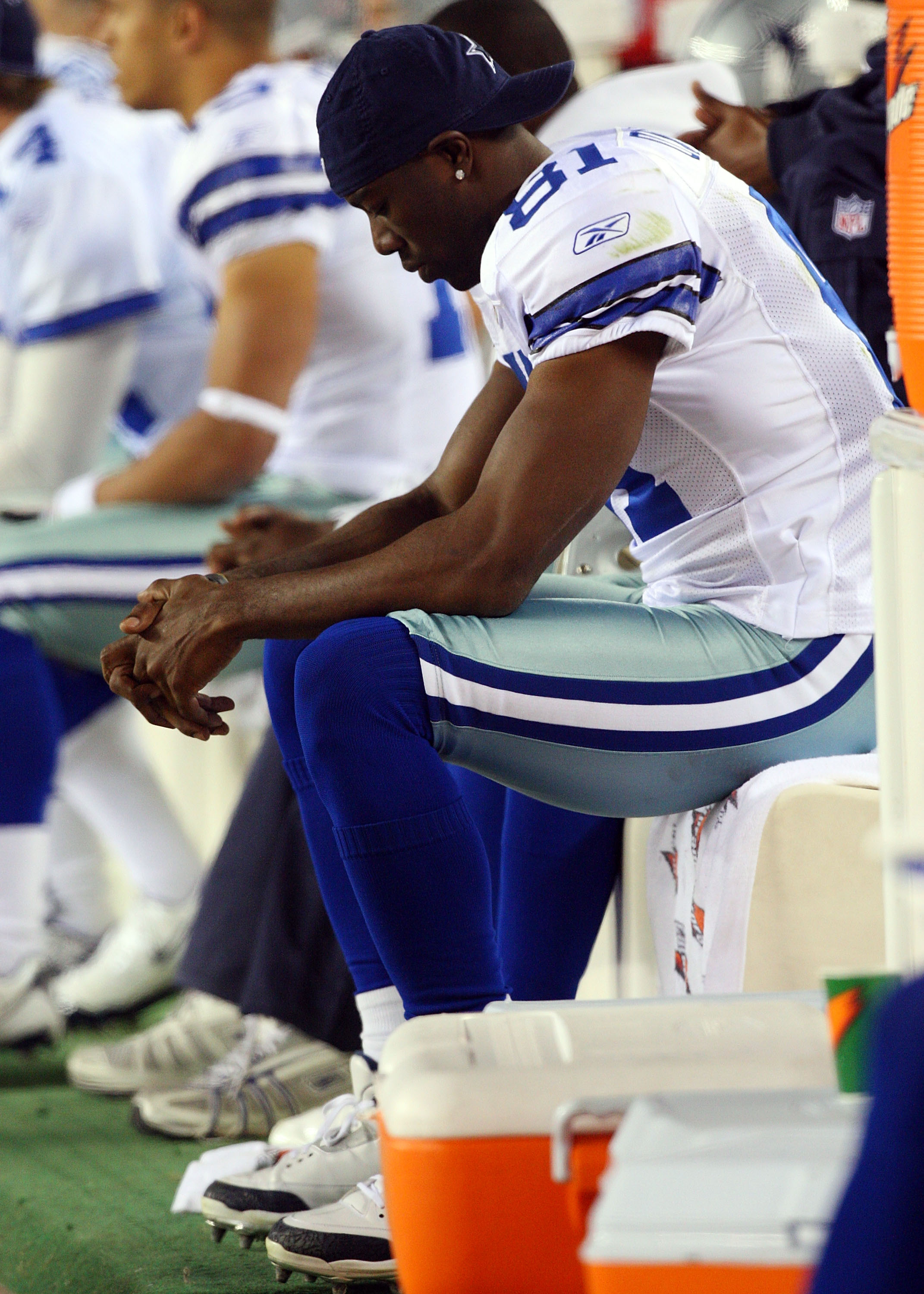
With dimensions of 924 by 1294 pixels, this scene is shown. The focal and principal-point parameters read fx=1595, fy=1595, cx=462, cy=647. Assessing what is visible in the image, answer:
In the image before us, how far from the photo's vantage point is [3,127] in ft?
8.88

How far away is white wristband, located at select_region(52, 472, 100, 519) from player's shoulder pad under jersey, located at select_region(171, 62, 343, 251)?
389 mm

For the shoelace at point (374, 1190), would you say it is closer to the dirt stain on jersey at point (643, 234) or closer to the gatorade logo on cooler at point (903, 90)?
the dirt stain on jersey at point (643, 234)

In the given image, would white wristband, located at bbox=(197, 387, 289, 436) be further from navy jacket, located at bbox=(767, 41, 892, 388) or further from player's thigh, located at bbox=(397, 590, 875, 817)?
player's thigh, located at bbox=(397, 590, 875, 817)

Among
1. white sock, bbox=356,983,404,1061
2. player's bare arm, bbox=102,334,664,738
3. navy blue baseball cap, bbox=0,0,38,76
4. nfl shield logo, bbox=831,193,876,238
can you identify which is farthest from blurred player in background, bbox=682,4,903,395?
navy blue baseball cap, bbox=0,0,38,76

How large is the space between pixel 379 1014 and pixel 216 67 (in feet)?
5.63

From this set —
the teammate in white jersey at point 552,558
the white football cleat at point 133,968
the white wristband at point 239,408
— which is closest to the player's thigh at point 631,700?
the teammate in white jersey at point 552,558

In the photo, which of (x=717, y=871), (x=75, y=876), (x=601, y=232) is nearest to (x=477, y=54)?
(x=601, y=232)

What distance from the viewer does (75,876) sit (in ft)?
8.82

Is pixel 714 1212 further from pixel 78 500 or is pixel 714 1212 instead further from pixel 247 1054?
pixel 78 500

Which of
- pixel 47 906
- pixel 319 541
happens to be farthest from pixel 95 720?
pixel 319 541

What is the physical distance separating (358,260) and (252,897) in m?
0.97

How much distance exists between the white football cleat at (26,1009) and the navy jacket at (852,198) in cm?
137

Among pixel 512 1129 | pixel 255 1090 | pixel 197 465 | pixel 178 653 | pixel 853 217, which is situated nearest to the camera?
pixel 512 1129

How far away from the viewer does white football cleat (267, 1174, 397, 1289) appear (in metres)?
1.18
